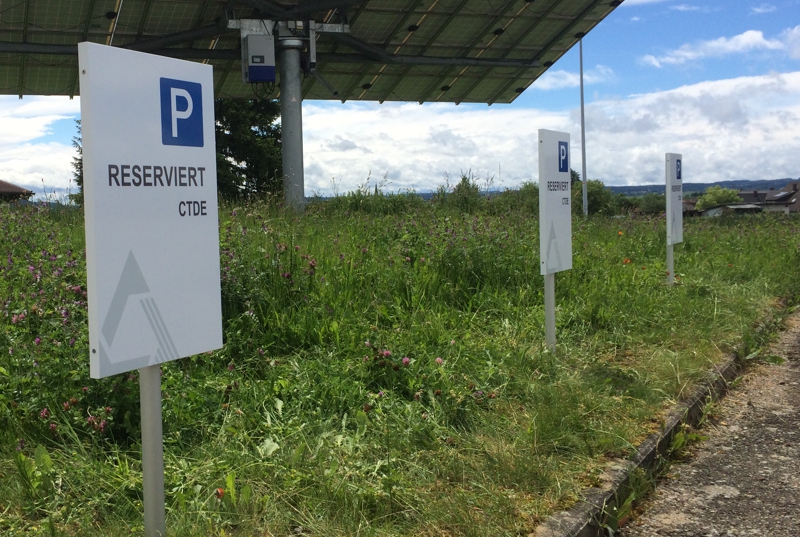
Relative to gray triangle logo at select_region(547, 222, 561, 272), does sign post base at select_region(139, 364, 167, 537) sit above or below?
below

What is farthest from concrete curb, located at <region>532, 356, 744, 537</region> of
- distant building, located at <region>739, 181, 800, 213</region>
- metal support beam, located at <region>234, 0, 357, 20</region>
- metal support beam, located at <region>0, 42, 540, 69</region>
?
distant building, located at <region>739, 181, 800, 213</region>

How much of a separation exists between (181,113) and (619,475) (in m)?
2.92

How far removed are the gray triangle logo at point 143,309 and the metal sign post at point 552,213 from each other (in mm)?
3671

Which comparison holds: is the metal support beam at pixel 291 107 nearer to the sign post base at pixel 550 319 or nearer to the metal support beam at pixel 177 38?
the metal support beam at pixel 177 38

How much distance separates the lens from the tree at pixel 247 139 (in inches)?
1437

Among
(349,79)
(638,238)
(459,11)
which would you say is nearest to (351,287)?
(638,238)

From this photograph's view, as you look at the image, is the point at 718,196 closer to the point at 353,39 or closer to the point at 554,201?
the point at 353,39

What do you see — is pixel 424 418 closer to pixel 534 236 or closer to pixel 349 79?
pixel 534 236

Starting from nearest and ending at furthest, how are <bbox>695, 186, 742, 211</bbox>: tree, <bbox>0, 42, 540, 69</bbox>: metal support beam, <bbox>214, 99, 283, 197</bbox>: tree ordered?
<bbox>0, 42, 540, 69</bbox>: metal support beam
<bbox>214, 99, 283, 197</bbox>: tree
<bbox>695, 186, 742, 211</bbox>: tree

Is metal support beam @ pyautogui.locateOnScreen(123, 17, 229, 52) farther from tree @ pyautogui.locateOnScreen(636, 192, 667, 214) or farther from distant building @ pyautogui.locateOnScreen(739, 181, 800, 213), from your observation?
distant building @ pyautogui.locateOnScreen(739, 181, 800, 213)

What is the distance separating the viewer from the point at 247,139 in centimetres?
3706

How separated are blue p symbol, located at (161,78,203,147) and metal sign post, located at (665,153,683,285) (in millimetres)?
8175

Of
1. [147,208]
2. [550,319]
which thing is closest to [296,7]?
[550,319]

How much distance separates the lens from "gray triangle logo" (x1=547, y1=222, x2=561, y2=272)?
610cm
